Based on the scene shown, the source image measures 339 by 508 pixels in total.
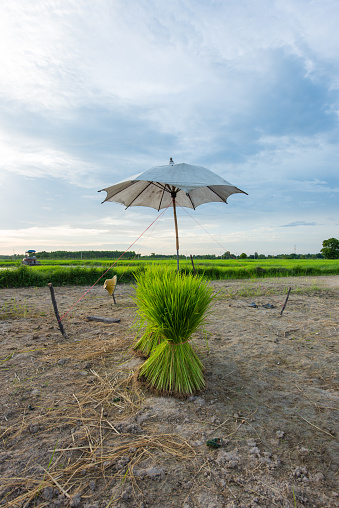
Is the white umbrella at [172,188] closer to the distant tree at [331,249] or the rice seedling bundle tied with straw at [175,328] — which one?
the rice seedling bundle tied with straw at [175,328]

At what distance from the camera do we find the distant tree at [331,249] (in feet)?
119

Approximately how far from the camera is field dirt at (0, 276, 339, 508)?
1674mm

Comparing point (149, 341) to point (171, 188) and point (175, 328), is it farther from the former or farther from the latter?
point (171, 188)

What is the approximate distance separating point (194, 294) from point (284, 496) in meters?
1.55

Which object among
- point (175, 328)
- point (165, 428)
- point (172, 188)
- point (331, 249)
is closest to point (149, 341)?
point (175, 328)

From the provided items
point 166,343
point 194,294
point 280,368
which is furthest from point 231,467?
point 280,368

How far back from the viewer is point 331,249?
119ft

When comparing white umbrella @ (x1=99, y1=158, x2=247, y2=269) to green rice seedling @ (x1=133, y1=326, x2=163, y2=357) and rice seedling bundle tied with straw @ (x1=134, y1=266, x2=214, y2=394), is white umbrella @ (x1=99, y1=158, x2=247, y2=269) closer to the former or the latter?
rice seedling bundle tied with straw @ (x1=134, y1=266, x2=214, y2=394)

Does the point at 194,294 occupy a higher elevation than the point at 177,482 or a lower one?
higher

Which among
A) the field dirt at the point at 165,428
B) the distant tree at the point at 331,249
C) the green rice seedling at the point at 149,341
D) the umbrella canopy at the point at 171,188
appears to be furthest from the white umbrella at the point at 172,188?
the distant tree at the point at 331,249

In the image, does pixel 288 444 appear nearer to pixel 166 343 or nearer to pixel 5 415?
pixel 166 343

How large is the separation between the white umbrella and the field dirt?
255 cm

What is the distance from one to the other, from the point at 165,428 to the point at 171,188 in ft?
15.1

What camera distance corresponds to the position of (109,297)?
27.8ft
